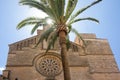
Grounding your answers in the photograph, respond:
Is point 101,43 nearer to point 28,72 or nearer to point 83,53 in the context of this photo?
point 83,53

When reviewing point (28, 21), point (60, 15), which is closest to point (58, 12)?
point (60, 15)

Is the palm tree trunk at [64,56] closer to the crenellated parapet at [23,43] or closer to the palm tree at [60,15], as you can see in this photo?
the palm tree at [60,15]

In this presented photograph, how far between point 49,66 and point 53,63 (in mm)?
485

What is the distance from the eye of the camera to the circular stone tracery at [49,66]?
59.3 ft

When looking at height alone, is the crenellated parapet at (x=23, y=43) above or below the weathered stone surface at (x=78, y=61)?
above

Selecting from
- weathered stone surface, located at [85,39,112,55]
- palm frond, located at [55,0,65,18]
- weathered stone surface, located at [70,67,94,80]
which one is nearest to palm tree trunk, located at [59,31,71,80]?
palm frond, located at [55,0,65,18]

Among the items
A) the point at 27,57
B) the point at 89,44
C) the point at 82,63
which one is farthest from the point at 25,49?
the point at 89,44

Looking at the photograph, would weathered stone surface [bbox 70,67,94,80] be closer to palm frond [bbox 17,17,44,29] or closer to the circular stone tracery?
the circular stone tracery

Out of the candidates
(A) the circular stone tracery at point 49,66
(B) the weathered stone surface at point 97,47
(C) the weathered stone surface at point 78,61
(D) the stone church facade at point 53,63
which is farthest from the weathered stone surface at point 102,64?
(A) the circular stone tracery at point 49,66

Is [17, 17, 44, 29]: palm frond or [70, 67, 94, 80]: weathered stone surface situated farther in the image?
[70, 67, 94, 80]: weathered stone surface

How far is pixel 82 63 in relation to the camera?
1919 cm

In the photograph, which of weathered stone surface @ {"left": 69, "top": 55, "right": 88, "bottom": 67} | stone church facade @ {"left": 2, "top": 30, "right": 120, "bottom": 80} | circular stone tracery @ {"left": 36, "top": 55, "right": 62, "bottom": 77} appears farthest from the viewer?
weathered stone surface @ {"left": 69, "top": 55, "right": 88, "bottom": 67}

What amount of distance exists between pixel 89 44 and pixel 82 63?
3.56 metres

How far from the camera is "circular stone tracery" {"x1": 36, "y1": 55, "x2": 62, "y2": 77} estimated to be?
1806 centimetres
